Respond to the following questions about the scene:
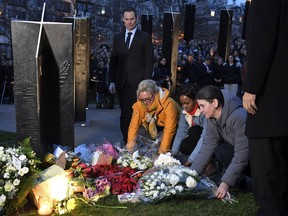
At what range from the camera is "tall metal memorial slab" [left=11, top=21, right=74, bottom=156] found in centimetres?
399

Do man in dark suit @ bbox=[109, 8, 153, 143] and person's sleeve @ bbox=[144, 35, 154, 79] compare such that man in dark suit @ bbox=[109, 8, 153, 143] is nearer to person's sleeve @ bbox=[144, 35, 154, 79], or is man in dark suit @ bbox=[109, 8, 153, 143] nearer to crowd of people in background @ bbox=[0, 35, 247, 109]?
person's sleeve @ bbox=[144, 35, 154, 79]

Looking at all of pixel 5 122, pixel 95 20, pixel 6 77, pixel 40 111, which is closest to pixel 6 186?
pixel 40 111

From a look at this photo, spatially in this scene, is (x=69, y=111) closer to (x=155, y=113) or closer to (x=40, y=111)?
(x=40, y=111)

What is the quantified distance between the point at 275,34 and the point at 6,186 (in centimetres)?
214

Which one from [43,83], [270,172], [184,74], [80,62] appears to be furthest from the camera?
[184,74]

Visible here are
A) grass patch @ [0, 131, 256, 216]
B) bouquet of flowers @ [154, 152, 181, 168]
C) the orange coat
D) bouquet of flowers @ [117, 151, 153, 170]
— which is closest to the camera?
grass patch @ [0, 131, 256, 216]

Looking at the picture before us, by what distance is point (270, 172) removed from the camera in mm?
2633

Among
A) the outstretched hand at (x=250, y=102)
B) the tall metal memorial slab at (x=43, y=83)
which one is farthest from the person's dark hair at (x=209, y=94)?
the tall metal memorial slab at (x=43, y=83)

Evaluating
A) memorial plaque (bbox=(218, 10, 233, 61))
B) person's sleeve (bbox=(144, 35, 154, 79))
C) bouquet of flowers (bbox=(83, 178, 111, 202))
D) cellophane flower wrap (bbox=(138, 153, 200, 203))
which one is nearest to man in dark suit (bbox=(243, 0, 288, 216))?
cellophane flower wrap (bbox=(138, 153, 200, 203))

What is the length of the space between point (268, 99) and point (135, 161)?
7.18 ft

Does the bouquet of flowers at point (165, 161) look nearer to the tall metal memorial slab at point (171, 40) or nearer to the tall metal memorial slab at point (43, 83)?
the tall metal memorial slab at point (43, 83)

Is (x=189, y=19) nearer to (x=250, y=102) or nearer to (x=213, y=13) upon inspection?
(x=250, y=102)

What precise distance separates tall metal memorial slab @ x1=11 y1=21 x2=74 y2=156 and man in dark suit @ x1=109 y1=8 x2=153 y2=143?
1.45 metres

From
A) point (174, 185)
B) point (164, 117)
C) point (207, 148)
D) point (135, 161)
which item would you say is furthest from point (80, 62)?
point (174, 185)
